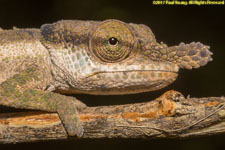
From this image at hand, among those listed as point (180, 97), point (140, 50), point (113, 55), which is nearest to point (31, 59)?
point (113, 55)

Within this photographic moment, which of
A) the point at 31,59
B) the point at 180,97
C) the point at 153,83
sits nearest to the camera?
the point at 180,97

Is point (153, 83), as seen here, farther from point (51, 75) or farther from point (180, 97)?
point (51, 75)

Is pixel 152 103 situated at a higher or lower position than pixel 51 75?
lower

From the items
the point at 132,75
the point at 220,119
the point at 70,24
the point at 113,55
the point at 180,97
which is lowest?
the point at 220,119

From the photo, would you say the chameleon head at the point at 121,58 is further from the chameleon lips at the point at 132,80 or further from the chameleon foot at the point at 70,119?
the chameleon foot at the point at 70,119

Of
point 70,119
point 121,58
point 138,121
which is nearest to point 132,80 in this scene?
point 121,58

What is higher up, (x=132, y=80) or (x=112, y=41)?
(x=112, y=41)

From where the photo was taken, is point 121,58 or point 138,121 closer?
point 138,121

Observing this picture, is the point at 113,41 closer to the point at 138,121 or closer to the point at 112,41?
the point at 112,41
